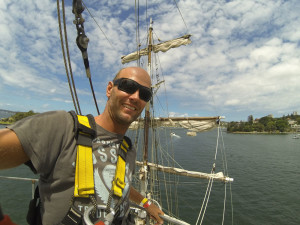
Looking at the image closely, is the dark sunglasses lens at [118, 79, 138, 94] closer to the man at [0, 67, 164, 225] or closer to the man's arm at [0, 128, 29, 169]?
the man at [0, 67, 164, 225]

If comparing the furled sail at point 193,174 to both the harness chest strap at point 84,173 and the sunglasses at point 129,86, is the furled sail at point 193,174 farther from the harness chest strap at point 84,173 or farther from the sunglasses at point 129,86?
the harness chest strap at point 84,173

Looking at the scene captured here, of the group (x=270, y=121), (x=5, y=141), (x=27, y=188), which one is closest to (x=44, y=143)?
(x=5, y=141)

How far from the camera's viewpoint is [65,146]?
142cm

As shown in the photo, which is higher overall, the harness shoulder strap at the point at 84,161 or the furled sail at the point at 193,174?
the harness shoulder strap at the point at 84,161

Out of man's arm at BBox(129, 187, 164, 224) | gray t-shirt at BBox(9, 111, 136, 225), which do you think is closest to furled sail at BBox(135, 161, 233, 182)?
man's arm at BBox(129, 187, 164, 224)

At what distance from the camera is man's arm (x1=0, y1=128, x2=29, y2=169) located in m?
1.12

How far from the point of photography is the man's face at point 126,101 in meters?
1.82

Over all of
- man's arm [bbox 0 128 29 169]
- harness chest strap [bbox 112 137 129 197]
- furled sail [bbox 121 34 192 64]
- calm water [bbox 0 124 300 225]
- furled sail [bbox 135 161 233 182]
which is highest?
furled sail [bbox 121 34 192 64]

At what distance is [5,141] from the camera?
1.12 metres

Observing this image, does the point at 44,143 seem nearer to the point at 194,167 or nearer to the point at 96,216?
the point at 96,216

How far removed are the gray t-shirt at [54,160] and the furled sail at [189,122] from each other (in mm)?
10177


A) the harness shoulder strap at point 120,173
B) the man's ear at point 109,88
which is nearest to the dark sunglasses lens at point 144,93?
the man's ear at point 109,88

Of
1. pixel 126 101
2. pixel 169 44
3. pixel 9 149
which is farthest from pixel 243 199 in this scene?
Result: pixel 9 149

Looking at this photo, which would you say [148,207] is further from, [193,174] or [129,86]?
[193,174]
